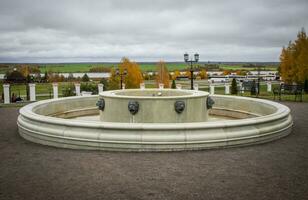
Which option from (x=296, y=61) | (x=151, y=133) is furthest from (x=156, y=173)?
(x=296, y=61)

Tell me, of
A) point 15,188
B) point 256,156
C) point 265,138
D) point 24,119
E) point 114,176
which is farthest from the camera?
point 24,119

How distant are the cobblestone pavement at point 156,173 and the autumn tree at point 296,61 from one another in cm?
3350

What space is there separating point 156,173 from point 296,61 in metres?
38.9

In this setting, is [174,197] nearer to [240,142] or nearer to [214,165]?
[214,165]

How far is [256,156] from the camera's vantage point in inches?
308

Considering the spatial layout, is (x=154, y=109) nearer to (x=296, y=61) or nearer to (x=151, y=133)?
(x=151, y=133)

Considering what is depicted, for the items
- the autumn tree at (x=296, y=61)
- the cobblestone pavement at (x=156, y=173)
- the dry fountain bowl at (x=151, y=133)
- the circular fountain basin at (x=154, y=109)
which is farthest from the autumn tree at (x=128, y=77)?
the cobblestone pavement at (x=156, y=173)

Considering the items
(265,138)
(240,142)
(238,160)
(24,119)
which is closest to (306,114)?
(265,138)

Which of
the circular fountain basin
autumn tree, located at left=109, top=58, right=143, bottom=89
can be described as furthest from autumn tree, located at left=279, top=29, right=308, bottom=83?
the circular fountain basin

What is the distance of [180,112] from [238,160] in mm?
3701

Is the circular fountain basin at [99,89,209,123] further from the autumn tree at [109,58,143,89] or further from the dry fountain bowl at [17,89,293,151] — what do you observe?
the autumn tree at [109,58,143,89]

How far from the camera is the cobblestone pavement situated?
18.4 feet

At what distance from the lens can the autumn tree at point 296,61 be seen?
3856cm

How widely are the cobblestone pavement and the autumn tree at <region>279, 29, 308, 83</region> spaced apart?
33502 mm
